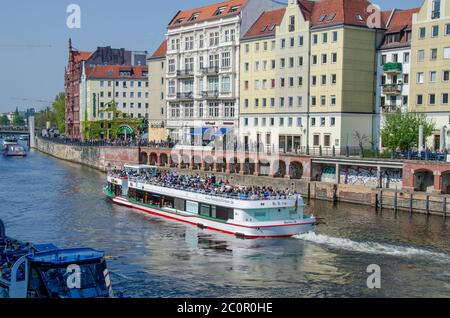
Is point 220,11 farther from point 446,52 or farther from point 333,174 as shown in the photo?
point 446,52

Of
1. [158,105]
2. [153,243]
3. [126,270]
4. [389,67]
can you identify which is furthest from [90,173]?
[126,270]

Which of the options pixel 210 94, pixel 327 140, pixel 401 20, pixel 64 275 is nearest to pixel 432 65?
pixel 401 20

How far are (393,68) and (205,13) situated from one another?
115 feet

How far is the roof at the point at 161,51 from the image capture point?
108713 millimetres

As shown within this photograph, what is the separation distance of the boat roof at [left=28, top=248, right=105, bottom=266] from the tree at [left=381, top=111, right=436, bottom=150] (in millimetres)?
48753

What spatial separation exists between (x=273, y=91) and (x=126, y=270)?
2115 inches

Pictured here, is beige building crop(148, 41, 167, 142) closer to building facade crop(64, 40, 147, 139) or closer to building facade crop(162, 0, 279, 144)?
building facade crop(162, 0, 279, 144)

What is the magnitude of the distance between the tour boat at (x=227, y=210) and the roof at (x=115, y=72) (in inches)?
3684

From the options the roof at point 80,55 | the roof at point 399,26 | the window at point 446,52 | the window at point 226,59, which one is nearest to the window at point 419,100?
the window at point 446,52

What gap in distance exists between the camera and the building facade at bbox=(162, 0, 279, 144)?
88.8 m

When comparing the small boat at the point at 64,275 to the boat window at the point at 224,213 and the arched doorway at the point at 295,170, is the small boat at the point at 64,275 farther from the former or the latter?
the arched doorway at the point at 295,170

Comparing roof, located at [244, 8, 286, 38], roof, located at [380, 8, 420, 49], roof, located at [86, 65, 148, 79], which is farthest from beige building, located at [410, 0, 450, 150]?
roof, located at [86, 65, 148, 79]

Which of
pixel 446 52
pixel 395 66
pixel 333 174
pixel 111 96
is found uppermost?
pixel 111 96

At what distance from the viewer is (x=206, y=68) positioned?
92.4 m
